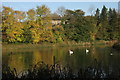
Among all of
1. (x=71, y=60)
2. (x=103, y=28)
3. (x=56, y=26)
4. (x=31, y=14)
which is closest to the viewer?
(x=71, y=60)

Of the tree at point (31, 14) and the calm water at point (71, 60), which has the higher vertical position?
the tree at point (31, 14)

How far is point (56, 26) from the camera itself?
33.5 metres

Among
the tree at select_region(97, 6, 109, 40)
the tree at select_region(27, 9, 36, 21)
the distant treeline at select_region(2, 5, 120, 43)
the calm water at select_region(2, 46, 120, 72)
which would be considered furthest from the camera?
the tree at select_region(97, 6, 109, 40)

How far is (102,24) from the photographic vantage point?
36.6 m

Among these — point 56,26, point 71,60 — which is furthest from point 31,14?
point 71,60

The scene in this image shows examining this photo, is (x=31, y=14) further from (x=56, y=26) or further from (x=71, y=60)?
(x=71, y=60)

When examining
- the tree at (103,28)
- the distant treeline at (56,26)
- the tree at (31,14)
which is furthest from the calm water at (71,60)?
the tree at (103,28)

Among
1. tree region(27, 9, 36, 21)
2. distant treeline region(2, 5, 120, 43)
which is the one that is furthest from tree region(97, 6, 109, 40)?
tree region(27, 9, 36, 21)

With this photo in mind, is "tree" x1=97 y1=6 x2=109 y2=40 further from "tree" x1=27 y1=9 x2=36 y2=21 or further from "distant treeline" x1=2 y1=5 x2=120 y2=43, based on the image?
"tree" x1=27 y1=9 x2=36 y2=21

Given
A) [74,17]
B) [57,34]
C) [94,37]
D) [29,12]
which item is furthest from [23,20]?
[94,37]

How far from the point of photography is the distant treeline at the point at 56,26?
28.5 meters

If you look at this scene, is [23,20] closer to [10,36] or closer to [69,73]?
[10,36]

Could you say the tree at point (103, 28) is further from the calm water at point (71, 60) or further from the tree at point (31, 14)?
the calm water at point (71, 60)

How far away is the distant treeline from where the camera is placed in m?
28.5
